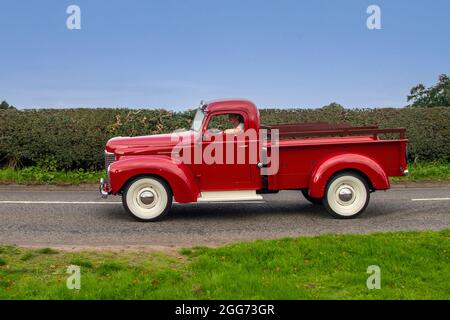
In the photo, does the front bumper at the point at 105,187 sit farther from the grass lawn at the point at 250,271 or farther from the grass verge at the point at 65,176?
the grass verge at the point at 65,176

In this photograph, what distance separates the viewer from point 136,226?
9.02 meters

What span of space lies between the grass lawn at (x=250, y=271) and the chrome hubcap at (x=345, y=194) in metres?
2.14

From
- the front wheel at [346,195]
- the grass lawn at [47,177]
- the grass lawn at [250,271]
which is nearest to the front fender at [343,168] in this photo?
the front wheel at [346,195]

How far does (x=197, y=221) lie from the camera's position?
9.51 metres

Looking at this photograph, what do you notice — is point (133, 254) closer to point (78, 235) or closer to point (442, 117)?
point (78, 235)

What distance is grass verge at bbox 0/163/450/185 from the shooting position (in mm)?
15109

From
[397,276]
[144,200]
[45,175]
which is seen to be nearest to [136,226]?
[144,200]

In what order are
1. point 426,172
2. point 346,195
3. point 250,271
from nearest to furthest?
point 250,271 → point 346,195 → point 426,172

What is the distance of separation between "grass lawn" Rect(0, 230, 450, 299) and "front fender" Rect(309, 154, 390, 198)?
6.71 feet

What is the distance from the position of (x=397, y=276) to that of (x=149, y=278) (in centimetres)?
258

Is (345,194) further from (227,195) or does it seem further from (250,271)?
(250,271)

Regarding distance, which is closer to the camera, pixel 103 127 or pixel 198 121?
pixel 198 121

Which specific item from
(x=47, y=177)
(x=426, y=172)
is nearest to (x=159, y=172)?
(x=47, y=177)

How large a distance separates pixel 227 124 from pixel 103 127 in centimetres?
822
